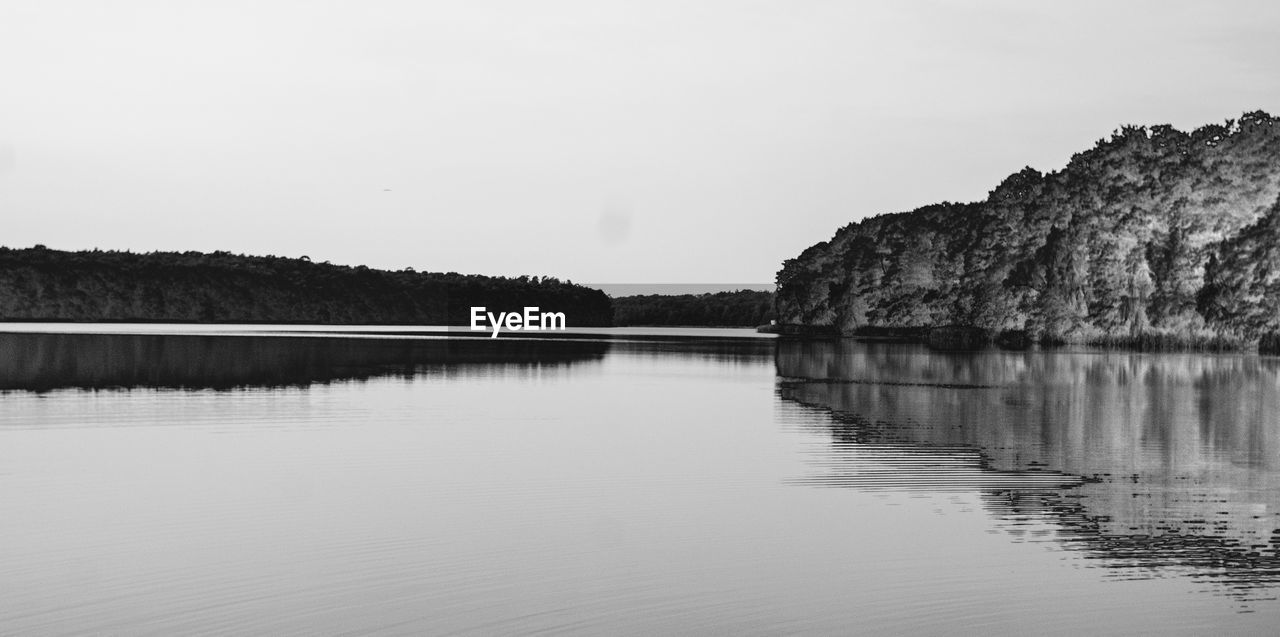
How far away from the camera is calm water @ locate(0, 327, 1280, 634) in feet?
35.3

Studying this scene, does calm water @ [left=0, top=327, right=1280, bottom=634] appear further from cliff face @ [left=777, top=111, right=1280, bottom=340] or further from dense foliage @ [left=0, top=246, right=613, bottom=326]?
dense foliage @ [left=0, top=246, right=613, bottom=326]

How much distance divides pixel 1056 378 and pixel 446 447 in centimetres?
2726

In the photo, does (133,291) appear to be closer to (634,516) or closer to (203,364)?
(203,364)

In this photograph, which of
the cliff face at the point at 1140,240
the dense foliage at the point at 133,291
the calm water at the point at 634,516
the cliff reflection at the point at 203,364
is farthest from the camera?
the dense foliage at the point at 133,291

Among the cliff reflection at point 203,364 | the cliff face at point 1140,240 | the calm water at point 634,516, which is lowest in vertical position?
the calm water at point 634,516

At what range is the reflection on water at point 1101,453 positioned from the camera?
13.6 metres

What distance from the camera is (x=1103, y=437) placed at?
2492 cm

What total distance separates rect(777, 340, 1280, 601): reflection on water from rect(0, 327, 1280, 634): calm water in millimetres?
86

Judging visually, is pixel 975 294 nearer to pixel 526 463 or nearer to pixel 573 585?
pixel 526 463

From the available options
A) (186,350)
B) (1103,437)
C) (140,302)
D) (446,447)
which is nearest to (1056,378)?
(1103,437)

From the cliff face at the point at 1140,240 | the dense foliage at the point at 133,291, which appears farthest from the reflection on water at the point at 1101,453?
the dense foliage at the point at 133,291

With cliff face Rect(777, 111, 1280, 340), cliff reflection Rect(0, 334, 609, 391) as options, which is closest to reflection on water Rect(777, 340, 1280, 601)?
cliff reflection Rect(0, 334, 609, 391)

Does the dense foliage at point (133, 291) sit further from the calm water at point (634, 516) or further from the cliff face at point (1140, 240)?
the calm water at point (634, 516)

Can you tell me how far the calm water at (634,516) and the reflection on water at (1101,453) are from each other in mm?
86
